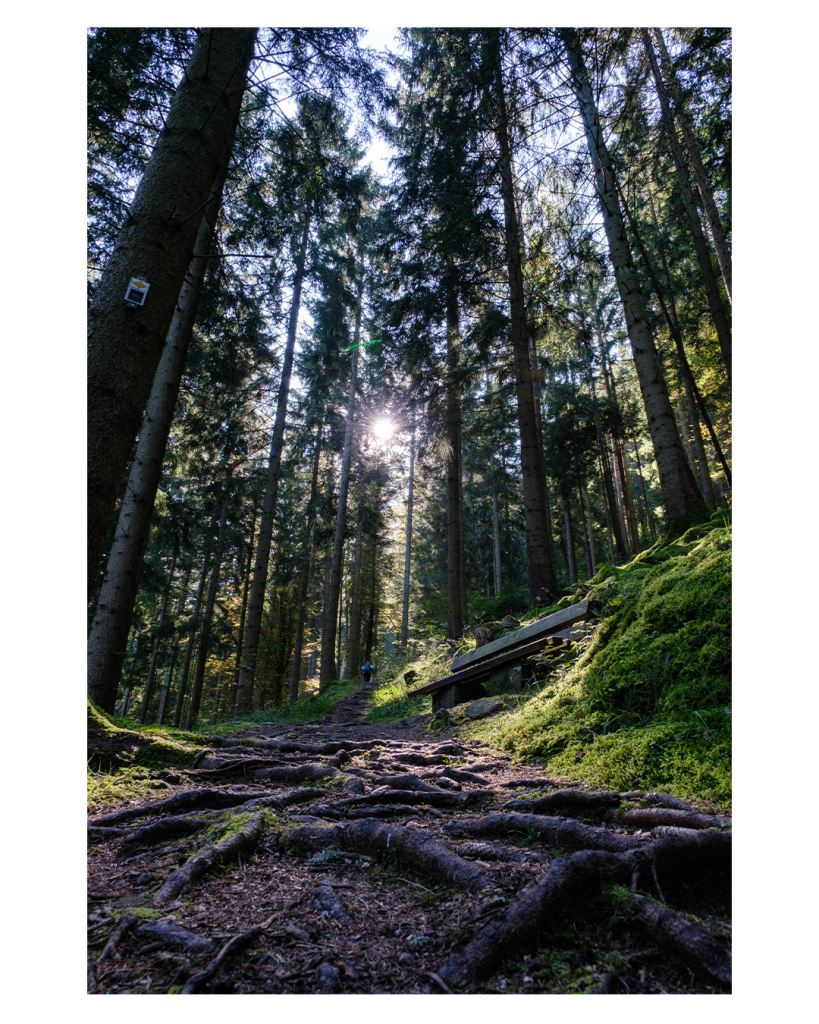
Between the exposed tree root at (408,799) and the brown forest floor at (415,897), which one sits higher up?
the exposed tree root at (408,799)

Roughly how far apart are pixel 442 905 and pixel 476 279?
494 inches

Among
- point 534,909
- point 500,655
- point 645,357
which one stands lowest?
point 534,909

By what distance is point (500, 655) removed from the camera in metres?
6.74

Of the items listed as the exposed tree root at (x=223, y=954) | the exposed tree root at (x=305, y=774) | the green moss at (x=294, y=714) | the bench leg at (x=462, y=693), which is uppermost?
the bench leg at (x=462, y=693)

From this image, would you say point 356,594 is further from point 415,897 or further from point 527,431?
point 415,897

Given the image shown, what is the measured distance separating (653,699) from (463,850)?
2150 millimetres

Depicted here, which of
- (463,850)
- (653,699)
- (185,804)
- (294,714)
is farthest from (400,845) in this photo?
(294,714)

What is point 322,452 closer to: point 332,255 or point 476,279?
point 332,255

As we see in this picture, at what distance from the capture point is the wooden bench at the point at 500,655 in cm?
596

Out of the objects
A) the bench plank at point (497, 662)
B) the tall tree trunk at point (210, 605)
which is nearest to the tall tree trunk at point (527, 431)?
the bench plank at point (497, 662)

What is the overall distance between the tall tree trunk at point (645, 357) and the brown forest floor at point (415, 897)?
19.4 feet

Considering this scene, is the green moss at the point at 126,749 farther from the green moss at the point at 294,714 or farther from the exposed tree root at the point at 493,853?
the green moss at the point at 294,714

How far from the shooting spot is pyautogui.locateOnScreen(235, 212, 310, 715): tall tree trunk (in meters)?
11.7
